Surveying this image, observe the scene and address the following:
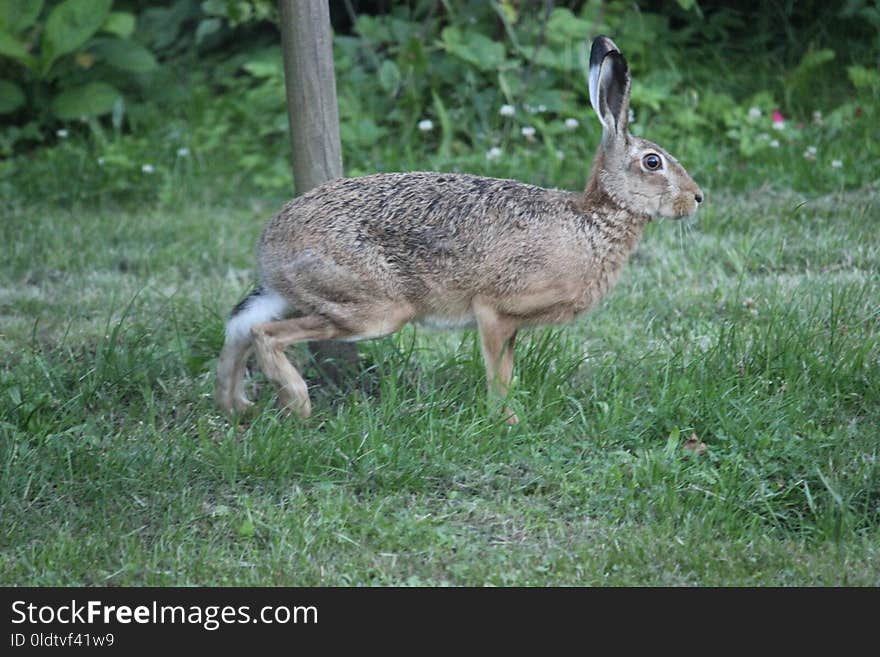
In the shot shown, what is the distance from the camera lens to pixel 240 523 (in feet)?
14.8

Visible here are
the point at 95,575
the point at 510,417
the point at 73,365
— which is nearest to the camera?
the point at 95,575

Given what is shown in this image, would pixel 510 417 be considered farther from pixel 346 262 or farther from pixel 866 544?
pixel 866 544

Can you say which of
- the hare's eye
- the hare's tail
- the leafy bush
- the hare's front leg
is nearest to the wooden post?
the hare's tail

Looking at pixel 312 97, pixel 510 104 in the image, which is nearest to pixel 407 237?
pixel 312 97

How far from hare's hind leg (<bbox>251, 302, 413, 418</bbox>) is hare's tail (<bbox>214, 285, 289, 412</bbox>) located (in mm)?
176

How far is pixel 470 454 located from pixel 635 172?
147 cm

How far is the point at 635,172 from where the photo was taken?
551 centimetres

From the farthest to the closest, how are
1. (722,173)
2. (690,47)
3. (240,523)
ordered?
1. (690,47)
2. (722,173)
3. (240,523)

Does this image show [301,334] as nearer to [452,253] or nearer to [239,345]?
[239,345]

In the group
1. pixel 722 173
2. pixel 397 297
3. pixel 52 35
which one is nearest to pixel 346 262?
pixel 397 297

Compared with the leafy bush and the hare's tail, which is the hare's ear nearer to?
the hare's tail

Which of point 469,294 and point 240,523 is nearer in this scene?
point 240,523

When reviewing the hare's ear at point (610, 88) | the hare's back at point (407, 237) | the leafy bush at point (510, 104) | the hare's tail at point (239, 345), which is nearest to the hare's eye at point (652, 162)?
the hare's ear at point (610, 88)

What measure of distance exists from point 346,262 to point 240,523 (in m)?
1.18
